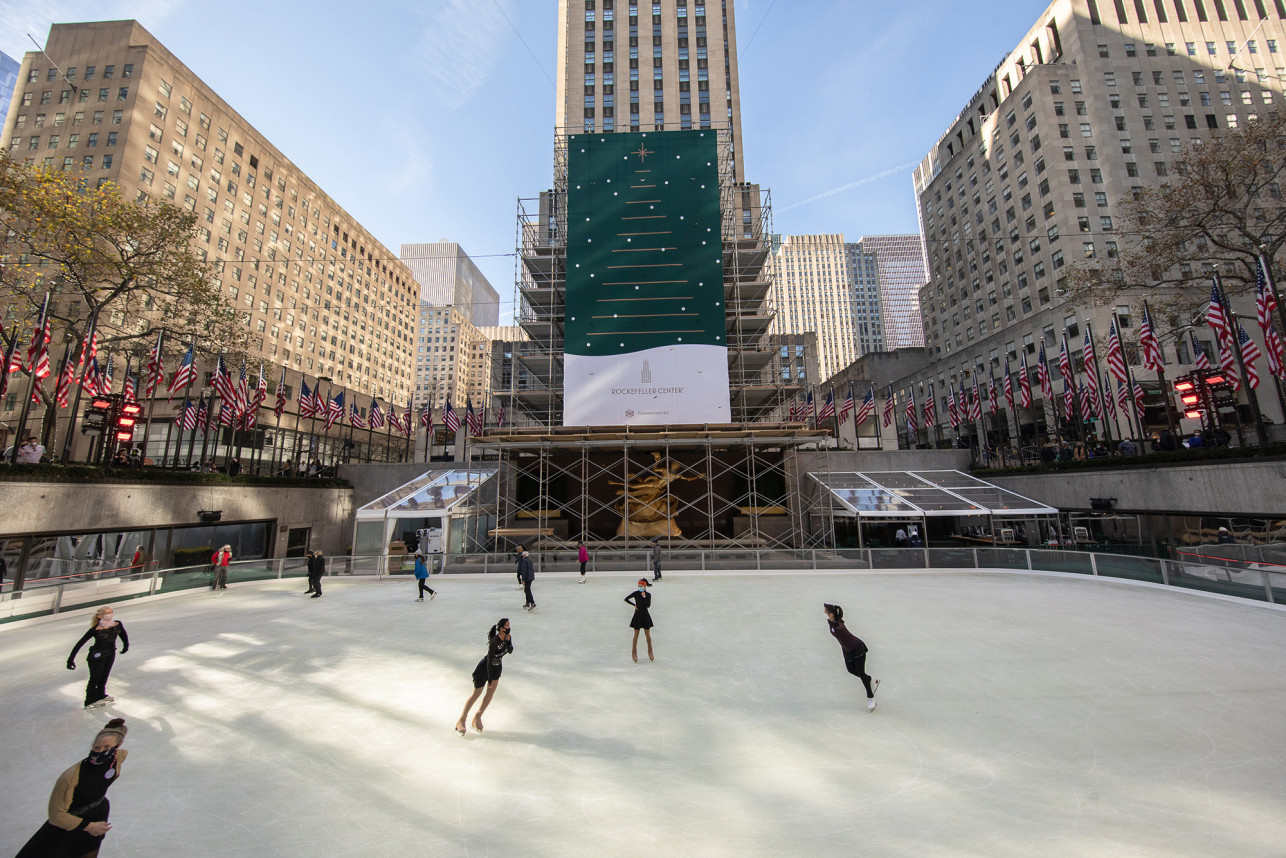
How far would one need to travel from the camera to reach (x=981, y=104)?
62938 mm

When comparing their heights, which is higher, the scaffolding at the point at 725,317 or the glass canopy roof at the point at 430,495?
the scaffolding at the point at 725,317

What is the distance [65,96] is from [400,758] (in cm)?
7769

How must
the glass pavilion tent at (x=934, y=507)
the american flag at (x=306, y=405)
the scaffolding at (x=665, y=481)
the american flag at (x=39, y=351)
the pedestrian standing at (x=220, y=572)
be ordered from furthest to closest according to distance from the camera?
the american flag at (x=306, y=405) → the scaffolding at (x=665, y=481) → the glass pavilion tent at (x=934, y=507) → the pedestrian standing at (x=220, y=572) → the american flag at (x=39, y=351)

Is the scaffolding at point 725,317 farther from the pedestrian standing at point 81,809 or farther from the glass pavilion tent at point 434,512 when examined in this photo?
the pedestrian standing at point 81,809

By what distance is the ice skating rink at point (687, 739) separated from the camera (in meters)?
4.50

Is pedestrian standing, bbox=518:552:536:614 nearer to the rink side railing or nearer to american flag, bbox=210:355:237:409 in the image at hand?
the rink side railing

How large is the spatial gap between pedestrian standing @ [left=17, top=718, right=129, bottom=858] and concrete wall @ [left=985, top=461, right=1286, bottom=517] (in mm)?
25710

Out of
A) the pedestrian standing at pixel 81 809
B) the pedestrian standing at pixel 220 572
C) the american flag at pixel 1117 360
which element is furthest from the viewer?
the american flag at pixel 1117 360

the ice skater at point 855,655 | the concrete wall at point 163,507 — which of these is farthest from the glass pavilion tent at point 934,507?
the concrete wall at point 163,507

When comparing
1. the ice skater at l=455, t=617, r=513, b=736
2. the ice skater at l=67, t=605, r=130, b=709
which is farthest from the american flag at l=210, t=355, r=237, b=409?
the ice skater at l=455, t=617, r=513, b=736

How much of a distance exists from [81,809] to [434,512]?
19.1 meters

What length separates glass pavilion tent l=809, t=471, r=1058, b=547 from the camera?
21469mm

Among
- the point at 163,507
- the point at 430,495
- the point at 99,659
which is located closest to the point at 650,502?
the point at 430,495

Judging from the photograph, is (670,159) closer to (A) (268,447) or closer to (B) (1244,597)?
(B) (1244,597)
